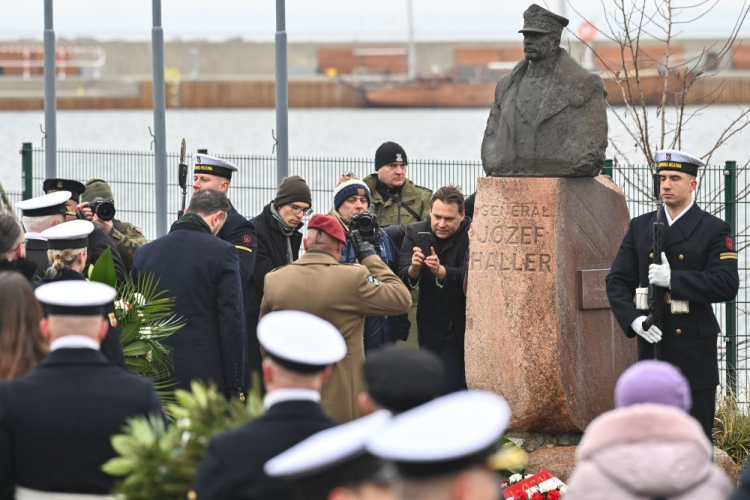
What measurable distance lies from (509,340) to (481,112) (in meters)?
83.7

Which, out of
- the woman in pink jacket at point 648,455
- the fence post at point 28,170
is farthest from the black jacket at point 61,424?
the fence post at point 28,170

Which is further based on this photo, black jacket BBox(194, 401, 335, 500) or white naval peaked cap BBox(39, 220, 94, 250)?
white naval peaked cap BBox(39, 220, 94, 250)

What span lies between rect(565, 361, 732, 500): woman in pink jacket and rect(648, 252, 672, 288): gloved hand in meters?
3.69

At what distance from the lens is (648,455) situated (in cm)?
411

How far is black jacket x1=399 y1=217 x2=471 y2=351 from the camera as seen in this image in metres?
9.33

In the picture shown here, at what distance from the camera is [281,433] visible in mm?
4270

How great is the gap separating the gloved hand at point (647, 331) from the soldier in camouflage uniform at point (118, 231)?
11.2ft

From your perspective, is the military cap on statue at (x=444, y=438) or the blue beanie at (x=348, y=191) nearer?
the military cap on statue at (x=444, y=438)

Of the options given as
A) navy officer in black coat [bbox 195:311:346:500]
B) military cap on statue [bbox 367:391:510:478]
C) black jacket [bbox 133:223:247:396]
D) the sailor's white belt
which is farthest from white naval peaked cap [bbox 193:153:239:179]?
military cap on statue [bbox 367:391:510:478]

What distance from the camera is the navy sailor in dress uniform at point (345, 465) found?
3.59 metres

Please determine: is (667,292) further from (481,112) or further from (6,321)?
(481,112)

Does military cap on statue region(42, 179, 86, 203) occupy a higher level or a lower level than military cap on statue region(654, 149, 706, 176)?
lower

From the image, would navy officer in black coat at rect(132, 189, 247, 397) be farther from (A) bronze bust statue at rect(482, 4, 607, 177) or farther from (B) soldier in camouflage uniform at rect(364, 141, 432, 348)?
(B) soldier in camouflage uniform at rect(364, 141, 432, 348)

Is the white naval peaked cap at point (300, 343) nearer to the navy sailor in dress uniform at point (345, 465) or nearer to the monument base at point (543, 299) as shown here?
the navy sailor in dress uniform at point (345, 465)
